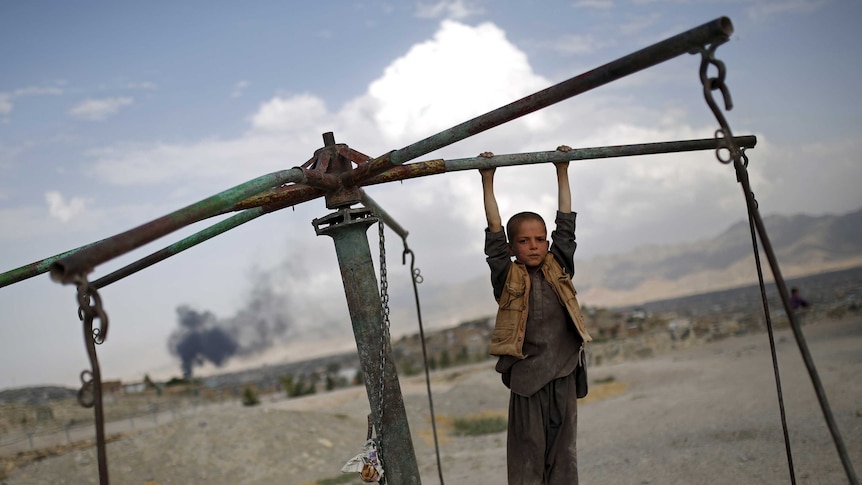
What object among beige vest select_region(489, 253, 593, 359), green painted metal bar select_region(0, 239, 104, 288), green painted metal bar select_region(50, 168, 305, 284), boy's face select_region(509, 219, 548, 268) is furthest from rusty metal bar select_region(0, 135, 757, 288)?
green painted metal bar select_region(50, 168, 305, 284)

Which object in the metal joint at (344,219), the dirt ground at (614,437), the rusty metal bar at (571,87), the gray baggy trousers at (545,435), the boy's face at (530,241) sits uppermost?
the rusty metal bar at (571,87)

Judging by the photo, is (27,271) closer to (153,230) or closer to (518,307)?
(153,230)

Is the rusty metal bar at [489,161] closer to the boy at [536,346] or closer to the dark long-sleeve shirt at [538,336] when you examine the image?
the boy at [536,346]

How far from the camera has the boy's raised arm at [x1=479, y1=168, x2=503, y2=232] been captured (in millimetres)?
4129

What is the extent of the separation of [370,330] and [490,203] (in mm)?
956

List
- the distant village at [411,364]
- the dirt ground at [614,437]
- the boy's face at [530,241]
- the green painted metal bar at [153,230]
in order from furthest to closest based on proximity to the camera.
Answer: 1. the distant village at [411,364]
2. the dirt ground at [614,437]
3. the boy's face at [530,241]
4. the green painted metal bar at [153,230]

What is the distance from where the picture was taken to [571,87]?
2.96m

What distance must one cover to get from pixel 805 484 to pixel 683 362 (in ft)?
39.5

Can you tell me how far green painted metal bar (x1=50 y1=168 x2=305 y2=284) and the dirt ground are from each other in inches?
180

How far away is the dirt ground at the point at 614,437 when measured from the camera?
6578mm

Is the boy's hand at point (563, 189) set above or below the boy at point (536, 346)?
above

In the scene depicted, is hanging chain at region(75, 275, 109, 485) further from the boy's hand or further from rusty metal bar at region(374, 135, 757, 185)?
the boy's hand

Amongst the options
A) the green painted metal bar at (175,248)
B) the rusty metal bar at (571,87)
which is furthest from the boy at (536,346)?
the green painted metal bar at (175,248)

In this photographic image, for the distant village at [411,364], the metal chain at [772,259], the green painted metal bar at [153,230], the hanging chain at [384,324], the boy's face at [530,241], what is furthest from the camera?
the distant village at [411,364]
